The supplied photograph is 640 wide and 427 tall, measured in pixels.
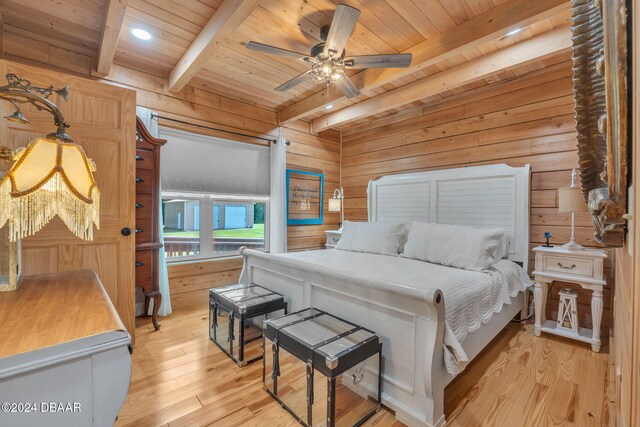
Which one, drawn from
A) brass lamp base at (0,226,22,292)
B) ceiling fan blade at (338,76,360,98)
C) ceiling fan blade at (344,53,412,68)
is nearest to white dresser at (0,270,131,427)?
brass lamp base at (0,226,22,292)

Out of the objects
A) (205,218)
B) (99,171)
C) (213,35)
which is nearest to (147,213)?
(99,171)

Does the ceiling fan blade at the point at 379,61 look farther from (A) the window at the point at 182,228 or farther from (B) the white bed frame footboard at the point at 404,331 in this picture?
(A) the window at the point at 182,228

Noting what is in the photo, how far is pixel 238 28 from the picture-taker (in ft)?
7.50

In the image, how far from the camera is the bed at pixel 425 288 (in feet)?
4.83

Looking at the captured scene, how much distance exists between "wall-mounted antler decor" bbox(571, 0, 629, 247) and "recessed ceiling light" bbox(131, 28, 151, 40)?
2.84 meters

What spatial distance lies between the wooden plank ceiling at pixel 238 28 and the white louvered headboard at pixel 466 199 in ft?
3.60

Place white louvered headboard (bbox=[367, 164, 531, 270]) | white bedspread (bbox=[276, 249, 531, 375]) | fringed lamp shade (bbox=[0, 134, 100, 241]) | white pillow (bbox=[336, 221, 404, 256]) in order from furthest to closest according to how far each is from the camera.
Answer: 1. white pillow (bbox=[336, 221, 404, 256])
2. white louvered headboard (bbox=[367, 164, 531, 270])
3. white bedspread (bbox=[276, 249, 531, 375])
4. fringed lamp shade (bbox=[0, 134, 100, 241])

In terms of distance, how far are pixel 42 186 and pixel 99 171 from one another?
1177 mm

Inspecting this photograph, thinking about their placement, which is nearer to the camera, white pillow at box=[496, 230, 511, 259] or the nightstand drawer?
the nightstand drawer

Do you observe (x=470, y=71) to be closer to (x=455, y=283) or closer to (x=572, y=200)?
(x=572, y=200)

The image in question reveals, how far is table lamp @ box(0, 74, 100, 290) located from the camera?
1031 mm

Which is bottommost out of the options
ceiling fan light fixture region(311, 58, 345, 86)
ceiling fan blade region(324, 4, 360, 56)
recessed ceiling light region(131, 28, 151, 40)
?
ceiling fan light fixture region(311, 58, 345, 86)

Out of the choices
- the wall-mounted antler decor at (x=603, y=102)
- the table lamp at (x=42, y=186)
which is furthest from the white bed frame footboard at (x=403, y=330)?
the table lamp at (x=42, y=186)

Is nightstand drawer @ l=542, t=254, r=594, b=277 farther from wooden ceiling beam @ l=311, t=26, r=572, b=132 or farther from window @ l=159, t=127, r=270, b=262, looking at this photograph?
window @ l=159, t=127, r=270, b=262
